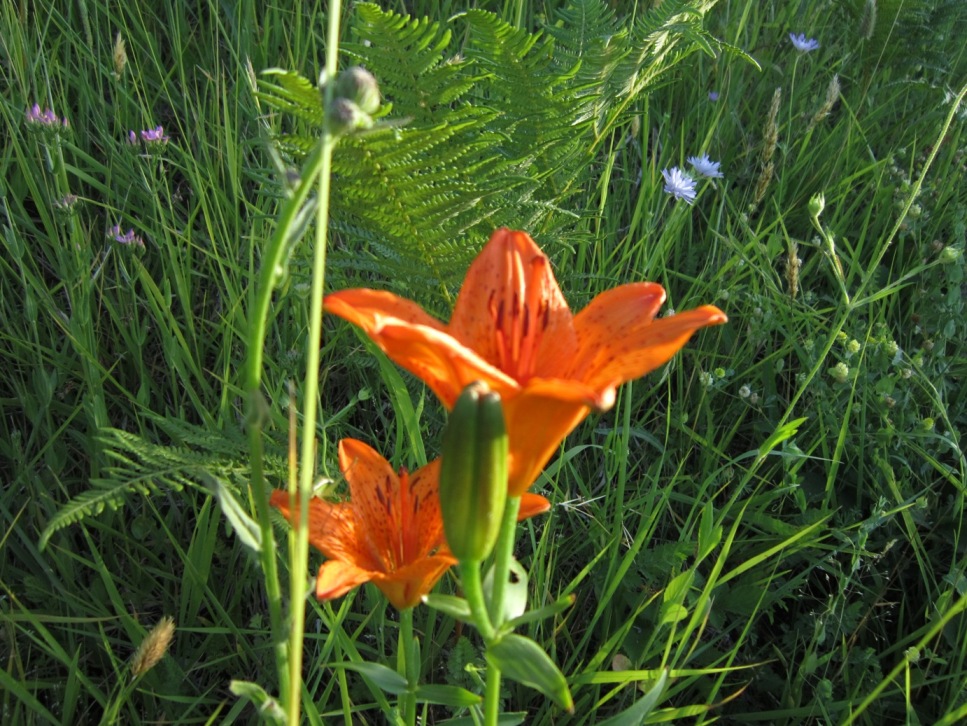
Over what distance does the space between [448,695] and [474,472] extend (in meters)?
0.47

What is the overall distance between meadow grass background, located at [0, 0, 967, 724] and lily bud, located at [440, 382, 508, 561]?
18.7 inches

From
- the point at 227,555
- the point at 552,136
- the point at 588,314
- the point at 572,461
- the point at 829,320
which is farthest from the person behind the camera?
the point at 829,320

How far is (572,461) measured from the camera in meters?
2.00

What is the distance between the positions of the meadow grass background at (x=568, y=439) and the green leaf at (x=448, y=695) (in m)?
0.19

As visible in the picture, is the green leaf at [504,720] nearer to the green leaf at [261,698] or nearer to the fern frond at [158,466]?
the green leaf at [261,698]

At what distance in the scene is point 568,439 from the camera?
81.2 inches

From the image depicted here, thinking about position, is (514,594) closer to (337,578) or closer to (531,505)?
(531,505)

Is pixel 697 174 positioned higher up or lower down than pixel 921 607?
higher up

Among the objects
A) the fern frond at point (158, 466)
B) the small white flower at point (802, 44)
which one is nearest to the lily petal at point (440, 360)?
the fern frond at point (158, 466)

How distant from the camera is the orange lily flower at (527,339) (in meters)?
0.89

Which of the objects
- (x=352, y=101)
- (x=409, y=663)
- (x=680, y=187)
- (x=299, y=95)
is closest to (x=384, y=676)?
(x=409, y=663)

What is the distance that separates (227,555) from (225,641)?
0.16m

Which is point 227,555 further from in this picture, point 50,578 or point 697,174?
point 697,174

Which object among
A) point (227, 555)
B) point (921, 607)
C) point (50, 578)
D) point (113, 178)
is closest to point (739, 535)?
point (921, 607)
